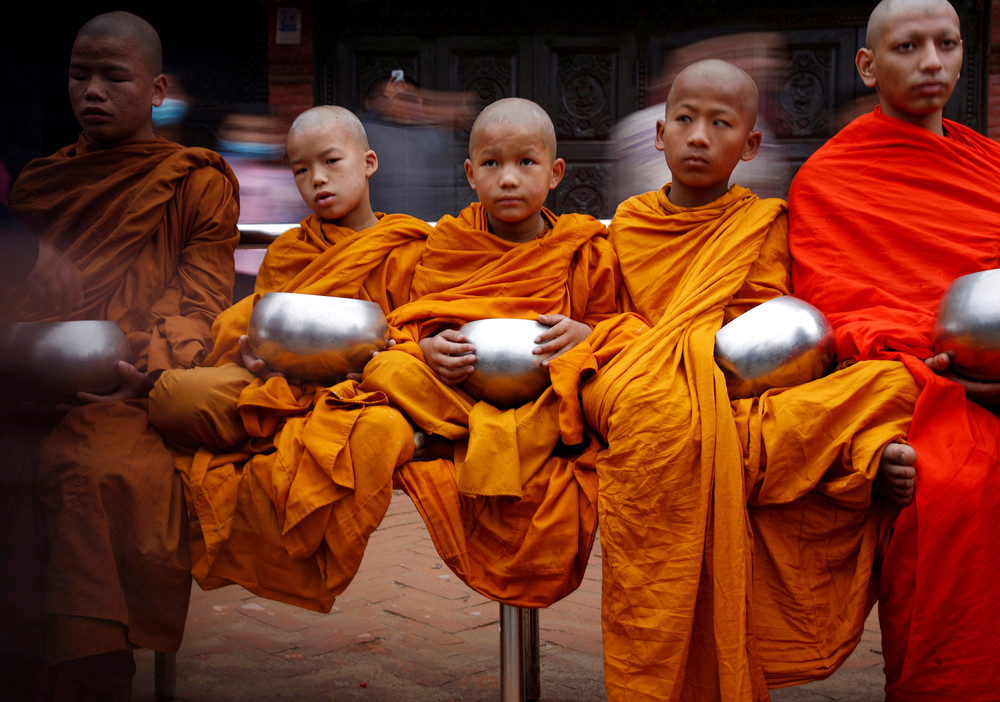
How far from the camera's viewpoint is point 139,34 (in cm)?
224

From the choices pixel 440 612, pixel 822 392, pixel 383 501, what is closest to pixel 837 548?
pixel 822 392

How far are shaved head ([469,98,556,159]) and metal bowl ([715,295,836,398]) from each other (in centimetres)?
73

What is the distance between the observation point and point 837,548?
184cm

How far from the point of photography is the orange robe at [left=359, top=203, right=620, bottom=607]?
6.23ft

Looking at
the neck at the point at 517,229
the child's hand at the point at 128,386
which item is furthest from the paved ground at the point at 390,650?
the neck at the point at 517,229

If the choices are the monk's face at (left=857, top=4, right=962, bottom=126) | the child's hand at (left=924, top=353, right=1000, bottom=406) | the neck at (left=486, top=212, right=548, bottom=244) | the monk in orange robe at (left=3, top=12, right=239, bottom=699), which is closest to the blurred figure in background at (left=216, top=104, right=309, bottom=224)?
the monk in orange robe at (left=3, top=12, right=239, bottom=699)

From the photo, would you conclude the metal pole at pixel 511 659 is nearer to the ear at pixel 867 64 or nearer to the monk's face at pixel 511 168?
the monk's face at pixel 511 168

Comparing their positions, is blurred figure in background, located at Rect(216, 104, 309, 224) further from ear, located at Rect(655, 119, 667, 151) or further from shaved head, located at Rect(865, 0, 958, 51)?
shaved head, located at Rect(865, 0, 958, 51)

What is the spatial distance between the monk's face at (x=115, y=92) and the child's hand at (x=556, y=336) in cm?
122

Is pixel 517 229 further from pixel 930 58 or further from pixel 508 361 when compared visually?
pixel 930 58

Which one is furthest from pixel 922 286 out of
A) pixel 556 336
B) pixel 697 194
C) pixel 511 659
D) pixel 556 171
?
pixel 511 659

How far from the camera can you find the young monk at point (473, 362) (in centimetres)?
191

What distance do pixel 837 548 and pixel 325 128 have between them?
166cm

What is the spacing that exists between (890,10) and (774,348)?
0.96 m
